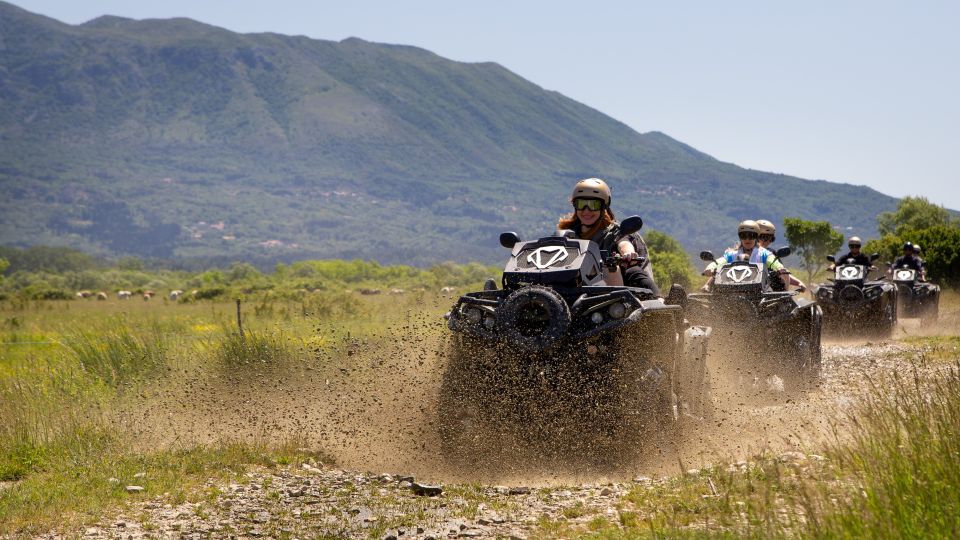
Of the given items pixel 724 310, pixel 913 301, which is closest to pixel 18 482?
pixel 724 310

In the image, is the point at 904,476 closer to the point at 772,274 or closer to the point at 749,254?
the point at 772,274

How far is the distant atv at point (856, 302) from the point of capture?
2570 cm

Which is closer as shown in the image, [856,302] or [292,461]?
[292,461]

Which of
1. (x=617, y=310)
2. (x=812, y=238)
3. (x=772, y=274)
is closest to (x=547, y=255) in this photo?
(x=617, y=310)

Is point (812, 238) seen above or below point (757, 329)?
above

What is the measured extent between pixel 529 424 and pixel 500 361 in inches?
27.4

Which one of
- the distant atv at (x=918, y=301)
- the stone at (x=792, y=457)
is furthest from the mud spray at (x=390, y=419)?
the distant atv at (x=918, y=301)

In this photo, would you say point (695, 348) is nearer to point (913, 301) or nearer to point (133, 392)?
point (133, 392)

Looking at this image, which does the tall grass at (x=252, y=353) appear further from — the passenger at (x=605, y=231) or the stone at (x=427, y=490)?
the stone at (x=427, y=490)

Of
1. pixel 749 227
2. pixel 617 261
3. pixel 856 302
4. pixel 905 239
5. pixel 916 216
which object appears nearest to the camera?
pixel 617 261

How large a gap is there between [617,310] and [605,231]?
8.53 ft

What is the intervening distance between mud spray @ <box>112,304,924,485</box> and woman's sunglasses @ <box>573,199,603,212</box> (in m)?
2.34

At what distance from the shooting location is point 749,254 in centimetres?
1772

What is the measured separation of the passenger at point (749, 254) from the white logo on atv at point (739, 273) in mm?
499
